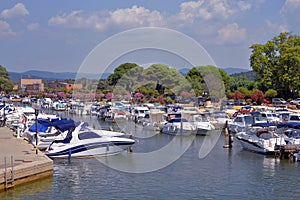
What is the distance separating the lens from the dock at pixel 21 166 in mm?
20067

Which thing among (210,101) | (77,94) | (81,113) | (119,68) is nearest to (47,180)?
(81,113)

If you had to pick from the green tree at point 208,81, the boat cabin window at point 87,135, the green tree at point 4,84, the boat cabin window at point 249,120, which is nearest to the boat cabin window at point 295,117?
the boat cabin window at point 249,120

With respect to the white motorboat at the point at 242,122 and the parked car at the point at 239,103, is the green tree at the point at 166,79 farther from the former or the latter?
the white motorboat at the point at 242,122

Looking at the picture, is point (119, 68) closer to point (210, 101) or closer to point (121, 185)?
point (210, 101)

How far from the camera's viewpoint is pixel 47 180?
22000mm

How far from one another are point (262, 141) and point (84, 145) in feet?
36.0

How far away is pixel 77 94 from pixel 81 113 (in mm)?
29094

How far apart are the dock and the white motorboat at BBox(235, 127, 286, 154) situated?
13322mm

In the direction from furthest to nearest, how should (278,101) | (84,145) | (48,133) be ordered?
(278,101) < (48,133) < (84,145)

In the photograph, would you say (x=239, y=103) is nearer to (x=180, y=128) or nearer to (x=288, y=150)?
(x=180, y=128)

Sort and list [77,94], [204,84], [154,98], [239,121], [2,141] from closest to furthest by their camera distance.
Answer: [2,141], [239,121], [154,98], [204,84], [77,94]

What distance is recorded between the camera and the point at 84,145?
2744 centimetres

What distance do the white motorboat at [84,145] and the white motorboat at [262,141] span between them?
25.9 feet

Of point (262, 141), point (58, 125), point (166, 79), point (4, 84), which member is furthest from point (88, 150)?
point (4, 84)
